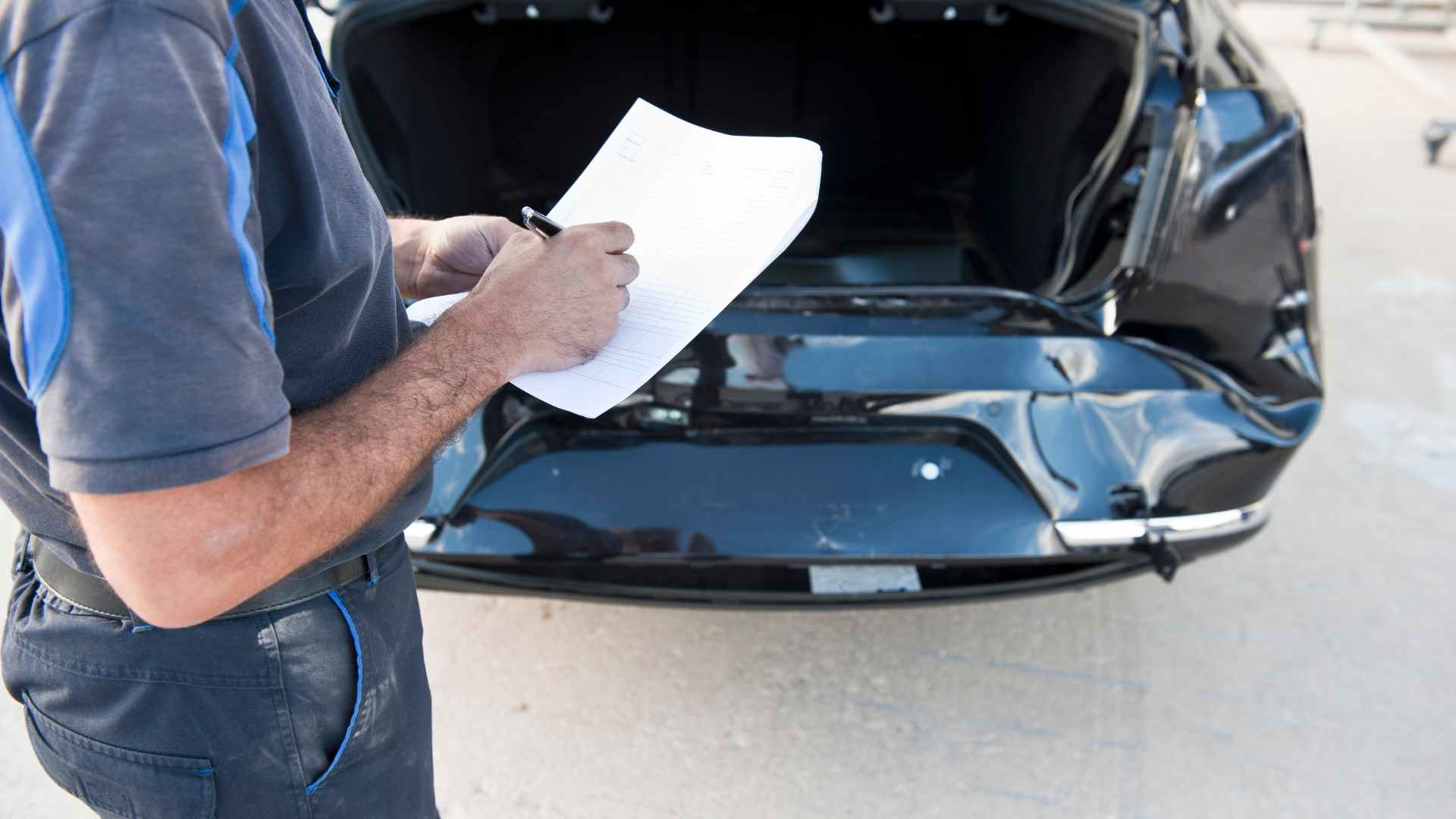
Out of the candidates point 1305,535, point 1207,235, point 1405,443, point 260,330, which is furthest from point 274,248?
point 1405,443

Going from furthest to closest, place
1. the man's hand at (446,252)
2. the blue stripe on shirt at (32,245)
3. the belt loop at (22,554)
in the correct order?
1. the man's hand at (446,252)
2. the belt loop at (22,554)
3. the blue stripe on shirt at (32,245)

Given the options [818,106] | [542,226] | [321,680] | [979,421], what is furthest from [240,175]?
[818,106]

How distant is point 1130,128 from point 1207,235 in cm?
24

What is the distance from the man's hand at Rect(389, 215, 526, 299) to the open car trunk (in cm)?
87

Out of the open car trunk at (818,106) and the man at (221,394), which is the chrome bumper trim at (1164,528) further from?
the man at (221,394)

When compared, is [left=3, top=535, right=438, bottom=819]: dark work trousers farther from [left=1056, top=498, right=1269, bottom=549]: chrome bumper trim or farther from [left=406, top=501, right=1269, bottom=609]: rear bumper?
[left=1056, top=498, right=1269, bottom=549]: chrome bumper trim

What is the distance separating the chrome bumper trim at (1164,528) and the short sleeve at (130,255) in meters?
1.22

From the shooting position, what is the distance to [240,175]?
0.68 metres

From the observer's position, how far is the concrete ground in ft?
5.90

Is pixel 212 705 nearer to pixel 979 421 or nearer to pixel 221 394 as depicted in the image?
pixel 221 394

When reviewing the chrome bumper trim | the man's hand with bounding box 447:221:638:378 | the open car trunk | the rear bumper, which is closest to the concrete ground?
the rear bumper

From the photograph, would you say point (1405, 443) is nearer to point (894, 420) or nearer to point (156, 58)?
point (894, 420)

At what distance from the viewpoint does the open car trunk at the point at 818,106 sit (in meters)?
2.25

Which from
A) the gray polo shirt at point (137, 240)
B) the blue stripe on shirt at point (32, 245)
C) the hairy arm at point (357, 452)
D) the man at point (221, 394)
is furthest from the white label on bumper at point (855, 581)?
the blue stripe on shirt at point (32, 245)
